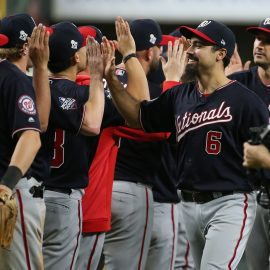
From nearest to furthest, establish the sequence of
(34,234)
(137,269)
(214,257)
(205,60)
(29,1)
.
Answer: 1. (34,234)
2. (214,257)
3. (205,60)
4. (137,269)
5. (29,1)

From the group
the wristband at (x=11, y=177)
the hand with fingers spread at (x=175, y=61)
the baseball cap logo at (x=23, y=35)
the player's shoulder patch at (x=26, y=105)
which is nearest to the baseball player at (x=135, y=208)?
the hand with fingers spread at (x=175, y=61)

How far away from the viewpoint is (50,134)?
214 inches

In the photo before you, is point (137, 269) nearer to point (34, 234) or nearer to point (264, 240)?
point (264, 240)

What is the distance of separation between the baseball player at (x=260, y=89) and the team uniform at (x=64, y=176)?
1.22m

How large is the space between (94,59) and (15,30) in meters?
0.63

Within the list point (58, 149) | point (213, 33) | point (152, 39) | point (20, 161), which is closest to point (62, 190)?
point (58, 149)

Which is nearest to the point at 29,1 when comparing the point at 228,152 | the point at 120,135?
the point at 120,135

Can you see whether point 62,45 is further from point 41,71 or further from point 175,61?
point 175,61

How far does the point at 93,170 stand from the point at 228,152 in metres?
1.07

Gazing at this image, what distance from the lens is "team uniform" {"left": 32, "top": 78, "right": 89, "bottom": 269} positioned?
5426mm

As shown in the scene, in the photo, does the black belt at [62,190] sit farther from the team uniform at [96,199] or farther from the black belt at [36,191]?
the black belt at [36,191]

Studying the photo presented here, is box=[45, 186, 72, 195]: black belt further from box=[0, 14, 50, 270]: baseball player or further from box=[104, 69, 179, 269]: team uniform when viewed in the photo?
box=[0, 14, 50, 270]: baseball player

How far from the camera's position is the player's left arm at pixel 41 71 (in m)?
5.10

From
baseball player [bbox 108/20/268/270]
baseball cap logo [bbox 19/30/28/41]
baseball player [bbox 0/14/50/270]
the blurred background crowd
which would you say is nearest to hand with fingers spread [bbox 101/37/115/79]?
baseball player [bbox 108/20/268/270]
